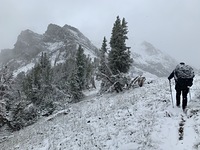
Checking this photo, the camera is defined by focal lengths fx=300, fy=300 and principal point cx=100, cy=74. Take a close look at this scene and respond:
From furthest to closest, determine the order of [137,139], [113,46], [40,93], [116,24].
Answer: [40,93]
[116,24]
[113,46]
[137,139]

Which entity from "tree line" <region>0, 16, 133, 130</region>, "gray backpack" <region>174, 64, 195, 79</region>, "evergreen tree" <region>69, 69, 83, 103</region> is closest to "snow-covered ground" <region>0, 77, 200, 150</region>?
"gray backpack" <region>174, 64, 195, 79</region>

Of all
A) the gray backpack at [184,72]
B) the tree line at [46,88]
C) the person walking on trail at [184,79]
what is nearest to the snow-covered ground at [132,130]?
the person walking on trail at [184,79]

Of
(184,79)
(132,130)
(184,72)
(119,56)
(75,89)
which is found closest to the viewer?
(132,130)

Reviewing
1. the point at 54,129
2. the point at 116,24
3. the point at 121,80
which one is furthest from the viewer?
the point at 116,24

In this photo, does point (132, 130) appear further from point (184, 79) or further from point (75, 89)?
point (75, 89)

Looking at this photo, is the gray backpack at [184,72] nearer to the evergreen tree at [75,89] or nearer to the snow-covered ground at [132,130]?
the snow-covered ground at [132,130]

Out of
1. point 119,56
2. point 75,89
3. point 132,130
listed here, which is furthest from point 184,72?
point 75,89

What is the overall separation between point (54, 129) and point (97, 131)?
455 centimetres

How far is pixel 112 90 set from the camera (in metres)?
32.5

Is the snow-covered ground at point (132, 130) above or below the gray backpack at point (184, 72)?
below

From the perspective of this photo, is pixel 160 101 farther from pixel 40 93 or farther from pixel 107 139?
pixel 40 93

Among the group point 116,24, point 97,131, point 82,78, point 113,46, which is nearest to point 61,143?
point 97,131

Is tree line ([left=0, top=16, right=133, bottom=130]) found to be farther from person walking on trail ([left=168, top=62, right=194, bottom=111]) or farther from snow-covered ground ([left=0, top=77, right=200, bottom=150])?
person walking on trail ([left=168, top=62, right=194, bottom=111])

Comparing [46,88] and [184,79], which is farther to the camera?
[46,88]
